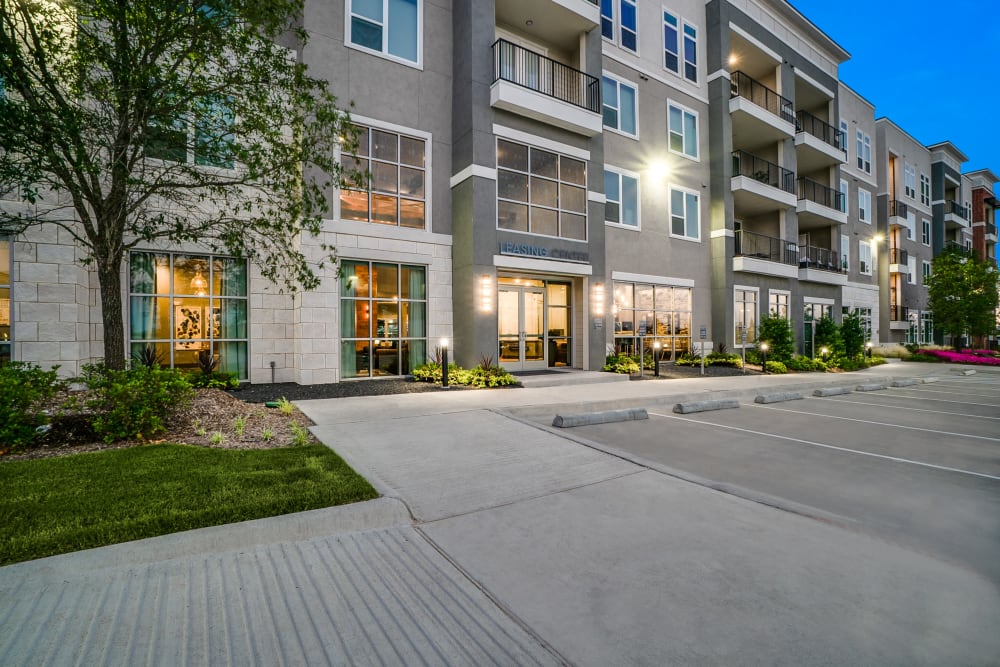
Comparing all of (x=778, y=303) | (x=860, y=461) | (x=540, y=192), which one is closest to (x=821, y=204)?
(x=778, y=303)

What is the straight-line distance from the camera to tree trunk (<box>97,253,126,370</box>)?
260 inches

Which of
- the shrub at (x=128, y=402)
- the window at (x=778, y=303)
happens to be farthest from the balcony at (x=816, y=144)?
the shrub at (x=128, y=402)

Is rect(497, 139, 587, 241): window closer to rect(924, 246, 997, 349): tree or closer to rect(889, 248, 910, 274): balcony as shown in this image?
rect(924, 246, 997, 349): tree

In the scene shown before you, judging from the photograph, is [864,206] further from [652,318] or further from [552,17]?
[552,17]

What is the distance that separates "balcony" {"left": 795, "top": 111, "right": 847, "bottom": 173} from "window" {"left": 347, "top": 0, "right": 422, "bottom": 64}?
20.1 metres

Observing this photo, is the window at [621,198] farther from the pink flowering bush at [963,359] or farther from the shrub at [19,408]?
the pink flowering bush at [963,359]

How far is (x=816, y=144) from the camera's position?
23.3m

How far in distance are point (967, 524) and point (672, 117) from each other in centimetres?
1885

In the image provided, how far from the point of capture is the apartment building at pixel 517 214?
1132cm

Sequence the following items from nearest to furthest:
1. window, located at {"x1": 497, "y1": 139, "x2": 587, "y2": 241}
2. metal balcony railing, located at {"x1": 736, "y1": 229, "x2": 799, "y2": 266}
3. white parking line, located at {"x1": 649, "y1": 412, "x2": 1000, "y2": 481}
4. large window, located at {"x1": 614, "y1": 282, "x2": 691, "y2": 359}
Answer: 1. white parking line, located at {"x1": 649, "y1": 412, "x2": 1000, "y2": 481}
2. window, located at {"x1": 497, "y1": 139, "x2": 587, "y2": 241}
3. large window, located at {"x1": 614, "y1": 282, "x2": 691, "y2": 359}
4. metal balcony railing, located at {"x1": 736, "y1": 229, "x2": 799, "y2": 266}

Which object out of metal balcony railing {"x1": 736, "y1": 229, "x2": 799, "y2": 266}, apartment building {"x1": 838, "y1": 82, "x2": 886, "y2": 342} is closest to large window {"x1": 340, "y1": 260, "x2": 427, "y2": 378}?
metal balcony railing {"x1": 736, "y1": 229, "x2": 799, "y2": 266}

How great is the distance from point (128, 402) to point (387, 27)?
11.9 metres

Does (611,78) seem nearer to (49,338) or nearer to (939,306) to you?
(49,338)

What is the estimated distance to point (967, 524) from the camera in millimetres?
3775
